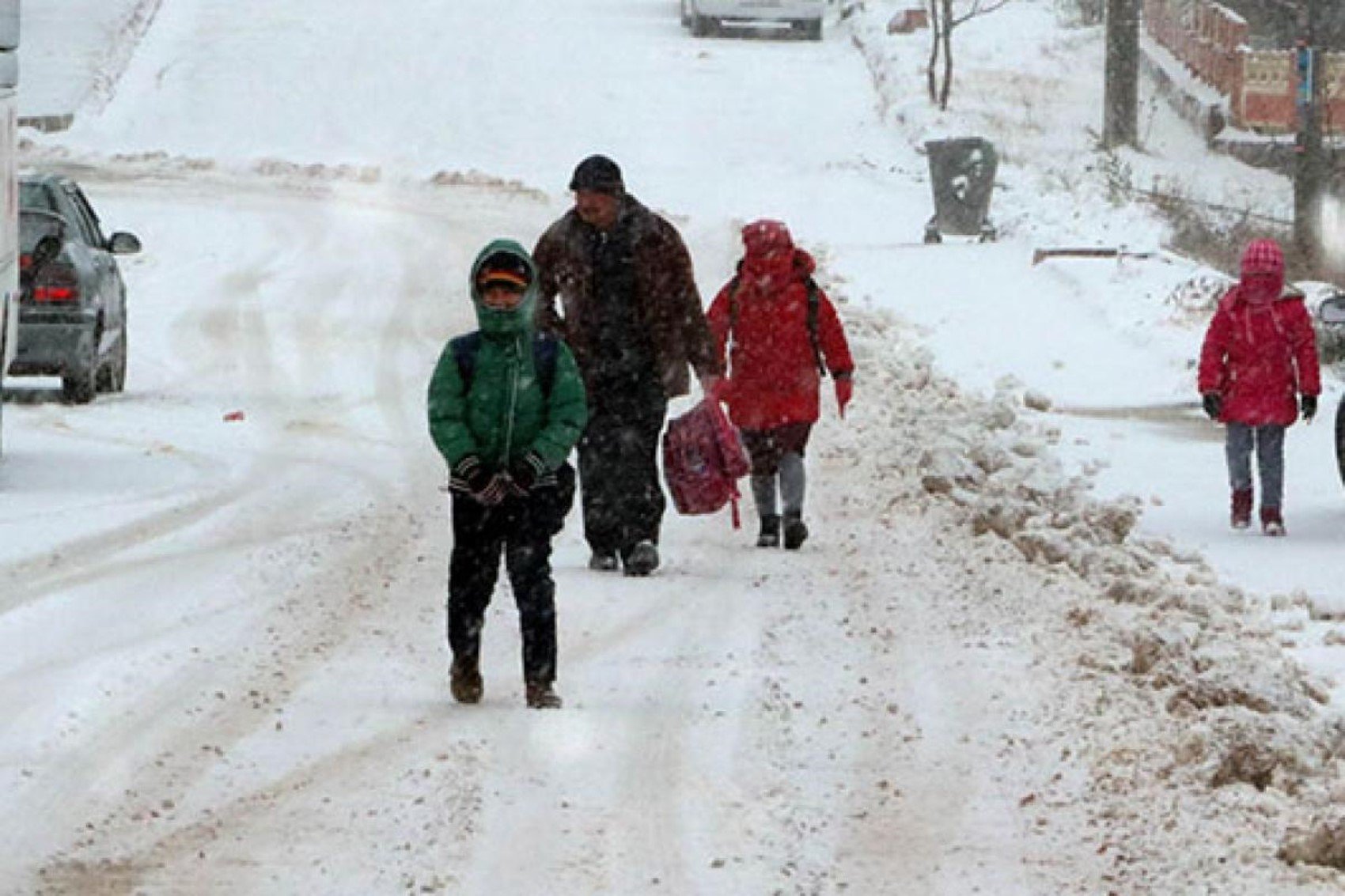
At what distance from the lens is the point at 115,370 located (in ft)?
67.6

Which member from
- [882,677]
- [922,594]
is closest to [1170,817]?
[882,677]

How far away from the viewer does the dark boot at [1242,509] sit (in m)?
13.9

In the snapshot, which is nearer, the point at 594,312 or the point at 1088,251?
the point at 594,312

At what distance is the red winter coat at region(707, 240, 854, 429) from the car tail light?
6.84 m

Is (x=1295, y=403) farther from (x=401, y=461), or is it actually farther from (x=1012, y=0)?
(x=1012, y=0)

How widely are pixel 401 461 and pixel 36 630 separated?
579cm

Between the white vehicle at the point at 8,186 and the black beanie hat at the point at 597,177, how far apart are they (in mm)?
4652

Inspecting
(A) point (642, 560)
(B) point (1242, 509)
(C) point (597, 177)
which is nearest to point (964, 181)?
(B) point (1242, 509)

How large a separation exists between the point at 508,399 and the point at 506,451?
0.16 m

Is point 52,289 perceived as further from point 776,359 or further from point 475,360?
point 475,360

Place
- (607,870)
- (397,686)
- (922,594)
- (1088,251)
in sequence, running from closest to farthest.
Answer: (607,870), (397,686), (922,594), (1088,251)

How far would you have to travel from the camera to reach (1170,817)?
8008mm

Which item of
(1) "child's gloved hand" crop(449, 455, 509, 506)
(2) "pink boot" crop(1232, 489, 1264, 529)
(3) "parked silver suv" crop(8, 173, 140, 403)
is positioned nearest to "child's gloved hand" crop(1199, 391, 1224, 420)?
(2) "pink boot" crop(1232, 489, 1264, 529)

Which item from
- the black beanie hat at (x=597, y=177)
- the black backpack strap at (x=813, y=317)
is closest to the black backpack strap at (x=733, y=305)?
the black backpack strap at (x=813, y=317)
